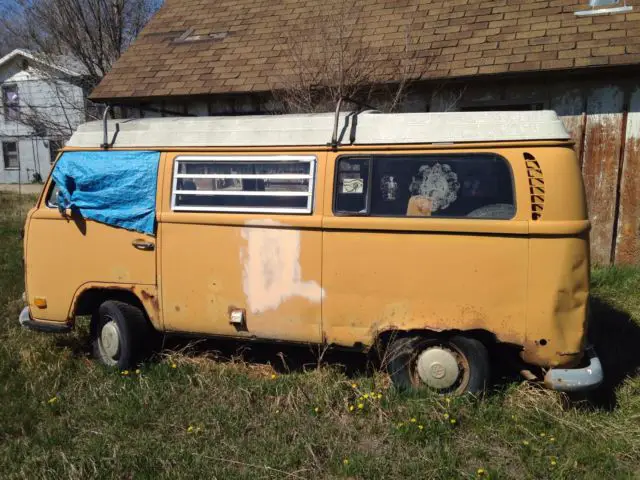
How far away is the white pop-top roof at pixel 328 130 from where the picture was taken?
3.84m

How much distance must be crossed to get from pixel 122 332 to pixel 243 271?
4.28ft

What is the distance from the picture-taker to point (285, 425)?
386 cm

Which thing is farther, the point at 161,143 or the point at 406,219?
the point at 161,143

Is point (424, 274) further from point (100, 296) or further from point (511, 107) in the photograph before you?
point (511, 107)

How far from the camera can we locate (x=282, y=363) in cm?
498

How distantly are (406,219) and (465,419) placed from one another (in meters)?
1.49

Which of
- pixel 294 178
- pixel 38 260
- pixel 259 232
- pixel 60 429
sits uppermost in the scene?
pixel 294 178

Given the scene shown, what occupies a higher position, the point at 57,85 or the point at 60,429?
the point at 57,85

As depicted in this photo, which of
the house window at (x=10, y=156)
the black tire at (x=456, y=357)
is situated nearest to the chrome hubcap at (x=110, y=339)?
the black tire at (x=456, y=357)

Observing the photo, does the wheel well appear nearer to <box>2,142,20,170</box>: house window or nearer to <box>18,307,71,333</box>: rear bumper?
<box>18,307,71,333</box>: rear bumper

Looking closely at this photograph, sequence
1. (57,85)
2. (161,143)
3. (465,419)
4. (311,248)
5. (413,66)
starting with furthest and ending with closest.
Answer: (57,85), (413,66), (161,143), (311,248), (465,419)

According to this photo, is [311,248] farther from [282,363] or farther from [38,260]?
[38,260]

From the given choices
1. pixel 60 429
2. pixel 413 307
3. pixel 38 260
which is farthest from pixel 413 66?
pixel 60 429

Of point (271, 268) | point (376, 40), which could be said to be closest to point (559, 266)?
point (271, 268)
